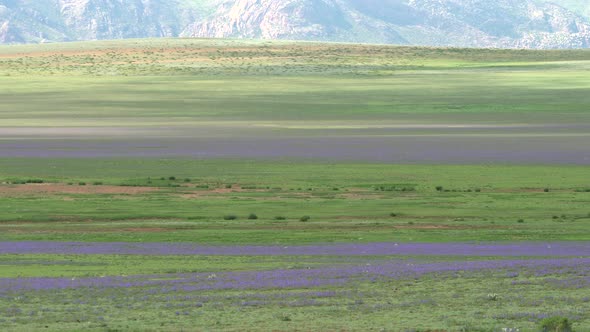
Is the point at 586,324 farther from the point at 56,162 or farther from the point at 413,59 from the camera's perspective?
the point at 413,59

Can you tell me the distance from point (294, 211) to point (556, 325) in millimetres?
21959

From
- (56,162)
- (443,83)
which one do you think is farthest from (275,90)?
(56,162)

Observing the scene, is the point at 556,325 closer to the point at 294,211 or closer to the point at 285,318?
the point at 285,318

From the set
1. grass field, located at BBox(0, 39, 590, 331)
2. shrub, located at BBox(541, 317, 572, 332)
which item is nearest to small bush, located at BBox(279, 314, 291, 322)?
grass field, located at BBox(0, 39, 590, 331)

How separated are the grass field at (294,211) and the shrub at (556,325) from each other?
0.37 meters

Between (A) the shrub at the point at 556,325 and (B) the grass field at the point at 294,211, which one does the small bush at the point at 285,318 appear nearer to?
(B) the grass field at the point at 294,211

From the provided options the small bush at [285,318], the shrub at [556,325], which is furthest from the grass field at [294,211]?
the shrub at [556,325]

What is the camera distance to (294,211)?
131 feet

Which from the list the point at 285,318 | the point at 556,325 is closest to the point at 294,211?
the point at 285,318

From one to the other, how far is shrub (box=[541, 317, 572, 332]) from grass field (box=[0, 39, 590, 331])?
0.37 metres

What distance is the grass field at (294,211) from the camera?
21500 mm

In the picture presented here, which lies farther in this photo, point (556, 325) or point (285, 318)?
point (285, 318)

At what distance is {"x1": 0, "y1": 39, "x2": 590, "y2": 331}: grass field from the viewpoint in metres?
21.5

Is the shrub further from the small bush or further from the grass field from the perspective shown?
the small bush
